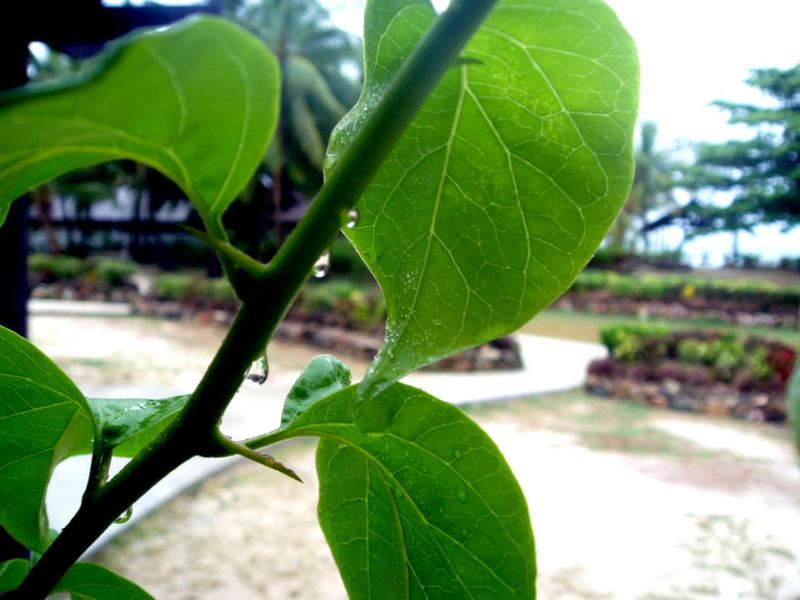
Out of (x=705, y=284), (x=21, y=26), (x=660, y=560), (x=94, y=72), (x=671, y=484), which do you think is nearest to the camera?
(x=94, y=72)

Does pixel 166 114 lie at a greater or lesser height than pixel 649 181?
lesser

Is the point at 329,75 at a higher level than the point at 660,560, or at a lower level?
higher

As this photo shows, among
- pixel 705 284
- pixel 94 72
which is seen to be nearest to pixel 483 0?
pixel 94 72

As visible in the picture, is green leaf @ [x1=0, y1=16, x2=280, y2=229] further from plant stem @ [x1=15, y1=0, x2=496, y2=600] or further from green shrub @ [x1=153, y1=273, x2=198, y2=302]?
green shrub @ [x1=153, y1=273, x2=198, y2=302]

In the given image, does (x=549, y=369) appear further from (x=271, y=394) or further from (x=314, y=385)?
(x=314, y=385)

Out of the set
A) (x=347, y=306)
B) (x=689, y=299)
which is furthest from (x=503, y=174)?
(x=689, y=299)

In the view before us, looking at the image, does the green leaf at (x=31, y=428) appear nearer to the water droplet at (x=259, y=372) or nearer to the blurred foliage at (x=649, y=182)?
the water droplet at (x=259, y=372)

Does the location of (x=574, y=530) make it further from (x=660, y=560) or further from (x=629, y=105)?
(x=629, y=105)
